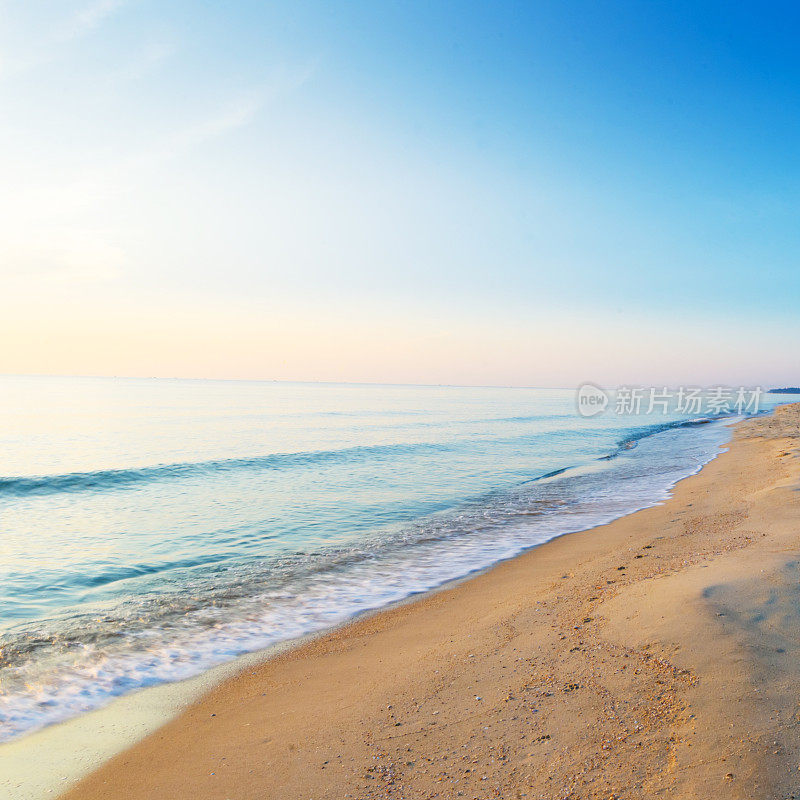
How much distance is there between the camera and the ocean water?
6.91m

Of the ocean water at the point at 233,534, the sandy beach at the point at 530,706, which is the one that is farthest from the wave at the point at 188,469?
the sandy beach at the point at 530,706

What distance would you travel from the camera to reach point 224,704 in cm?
533

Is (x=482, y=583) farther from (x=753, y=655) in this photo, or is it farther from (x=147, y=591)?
(x=147, y=591)

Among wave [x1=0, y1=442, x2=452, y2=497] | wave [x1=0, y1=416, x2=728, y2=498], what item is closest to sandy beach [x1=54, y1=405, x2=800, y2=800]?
wave [x1=0, y1=416, x2=728, y2=498]

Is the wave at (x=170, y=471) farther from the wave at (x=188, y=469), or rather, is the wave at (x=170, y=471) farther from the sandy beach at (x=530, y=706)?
the sandy beach at (x=530, y=706)

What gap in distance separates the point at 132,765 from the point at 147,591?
5555 millimetres

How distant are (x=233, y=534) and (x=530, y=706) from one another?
1071 centimetres

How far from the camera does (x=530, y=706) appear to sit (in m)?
4.24

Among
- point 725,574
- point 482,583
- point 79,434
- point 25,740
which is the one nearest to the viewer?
point 25,740

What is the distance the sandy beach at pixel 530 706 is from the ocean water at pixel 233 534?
5.23 ft

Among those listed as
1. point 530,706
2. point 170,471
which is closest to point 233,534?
point 530,706

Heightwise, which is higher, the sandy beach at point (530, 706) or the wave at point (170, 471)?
the sandy beach at point (530, 706)

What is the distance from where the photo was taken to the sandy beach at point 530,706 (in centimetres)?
338

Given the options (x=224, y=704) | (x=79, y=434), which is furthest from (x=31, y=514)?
(x=79, y=434)
